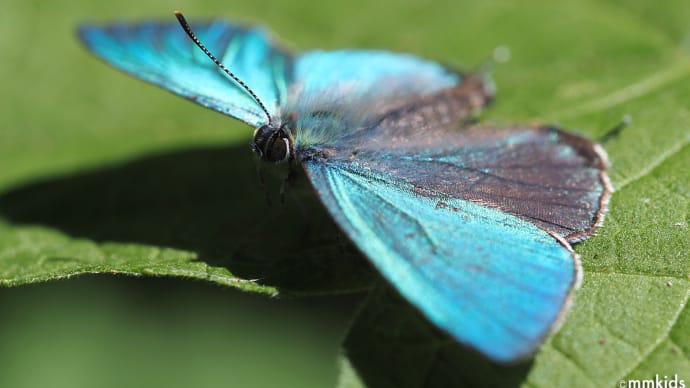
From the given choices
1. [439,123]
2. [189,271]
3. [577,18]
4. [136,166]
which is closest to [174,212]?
[136,166]

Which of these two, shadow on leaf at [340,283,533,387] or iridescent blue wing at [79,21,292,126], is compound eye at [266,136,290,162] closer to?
iridescent blue wing at [79,21,292,126]

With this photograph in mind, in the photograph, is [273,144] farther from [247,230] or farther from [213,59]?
[247,230]

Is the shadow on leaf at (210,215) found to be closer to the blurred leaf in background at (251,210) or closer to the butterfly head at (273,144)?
the blurred leaf in background at (251,210)

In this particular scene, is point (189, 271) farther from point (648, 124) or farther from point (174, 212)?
point (648, 124)

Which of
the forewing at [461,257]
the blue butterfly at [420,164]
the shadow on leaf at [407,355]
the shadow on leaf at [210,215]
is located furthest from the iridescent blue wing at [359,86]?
the shadow on leaf at [407,355]

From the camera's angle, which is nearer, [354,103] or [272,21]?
[354,103]

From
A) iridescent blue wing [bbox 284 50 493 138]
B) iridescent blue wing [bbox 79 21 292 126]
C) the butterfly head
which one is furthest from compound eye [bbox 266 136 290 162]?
iridescent blue wing [bbox 79 21 292 126]

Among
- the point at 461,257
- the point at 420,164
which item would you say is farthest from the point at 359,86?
the point at 461,257
